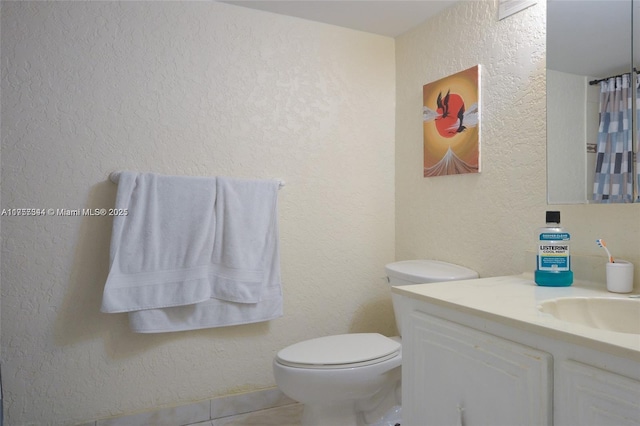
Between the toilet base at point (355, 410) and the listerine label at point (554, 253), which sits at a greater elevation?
the listerine label at point (554, 253)

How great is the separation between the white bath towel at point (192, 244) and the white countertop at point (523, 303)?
0.86 meters

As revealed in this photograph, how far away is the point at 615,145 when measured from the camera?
1.24m

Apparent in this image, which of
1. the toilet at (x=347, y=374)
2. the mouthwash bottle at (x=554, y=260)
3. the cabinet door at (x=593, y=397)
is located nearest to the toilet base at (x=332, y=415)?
the toilet at (x=347, y=374)

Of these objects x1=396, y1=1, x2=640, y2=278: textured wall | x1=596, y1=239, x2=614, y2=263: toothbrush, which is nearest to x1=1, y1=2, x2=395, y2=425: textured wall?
x1=396, y1=1, x2=640, y2=278: textured wall

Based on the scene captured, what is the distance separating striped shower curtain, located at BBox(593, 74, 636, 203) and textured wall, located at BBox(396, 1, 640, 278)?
55 millimetres

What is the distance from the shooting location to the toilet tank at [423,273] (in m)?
1.71

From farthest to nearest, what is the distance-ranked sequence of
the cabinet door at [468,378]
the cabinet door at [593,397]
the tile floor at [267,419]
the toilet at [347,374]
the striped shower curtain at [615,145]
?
1. the tile floor at [267,419]
2. the toilet at [347,374]
3. the striped shower curtain at [615,145]
4. the cabinet door at [468,378]
5. the cabinet door at [593,397]

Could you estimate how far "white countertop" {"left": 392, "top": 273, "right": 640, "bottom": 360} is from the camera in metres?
0.75

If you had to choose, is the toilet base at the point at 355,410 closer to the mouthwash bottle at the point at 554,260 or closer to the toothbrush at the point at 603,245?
the mouthwash bottle at the point at 554,260

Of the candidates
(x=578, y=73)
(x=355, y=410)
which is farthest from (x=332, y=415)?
(x=578, y=73)

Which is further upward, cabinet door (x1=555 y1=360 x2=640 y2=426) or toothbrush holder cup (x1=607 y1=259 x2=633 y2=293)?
toothbrush holder cup (x1=607 y1=259 x2=633 y2=293)

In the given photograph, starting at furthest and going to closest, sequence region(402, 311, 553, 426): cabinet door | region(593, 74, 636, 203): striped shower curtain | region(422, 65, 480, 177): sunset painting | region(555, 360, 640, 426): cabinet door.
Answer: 1. region(422, 65, 480, 177): sunset painting
2. region(593, 74, 636, 203): striped shower curtain
3. region(402, 311, 553, 426): cabinet door
4. region(555, 360, 640, 426): cabinet door

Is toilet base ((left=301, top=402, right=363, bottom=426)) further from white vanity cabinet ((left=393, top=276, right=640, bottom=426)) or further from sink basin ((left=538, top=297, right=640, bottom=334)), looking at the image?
sink basin ((left=538, top=297, right=640, bottom=334))

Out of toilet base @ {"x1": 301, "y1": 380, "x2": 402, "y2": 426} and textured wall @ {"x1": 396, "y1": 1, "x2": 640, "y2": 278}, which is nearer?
textured wall @ {"x1": 396, "y1": 1, "x2": 640, "y2": 278}
